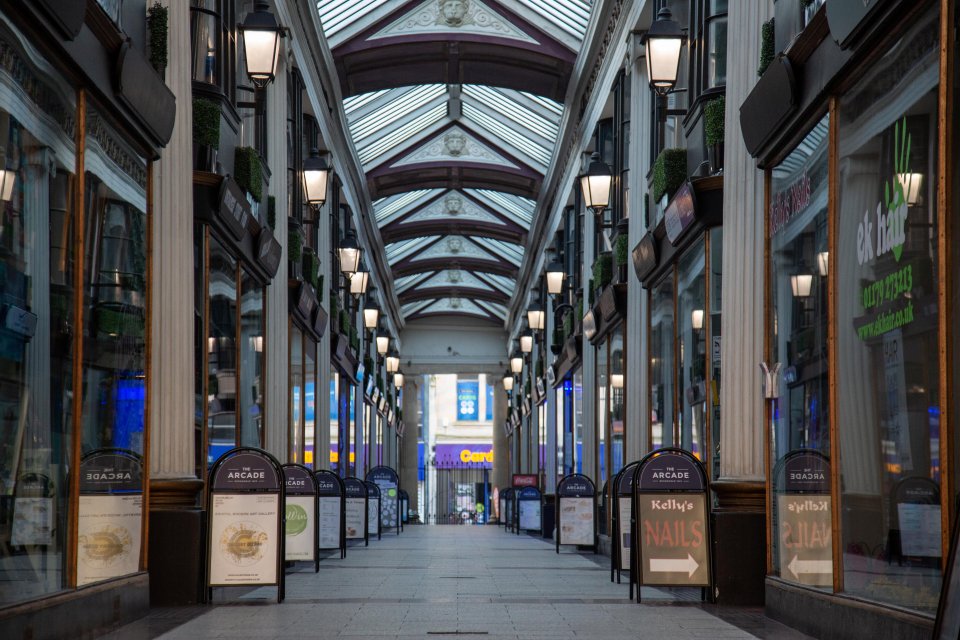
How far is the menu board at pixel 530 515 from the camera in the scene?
3038 centimetres

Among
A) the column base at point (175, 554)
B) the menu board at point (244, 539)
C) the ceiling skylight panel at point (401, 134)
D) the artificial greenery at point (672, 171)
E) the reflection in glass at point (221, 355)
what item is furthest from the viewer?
the ceiling skylight panel at point (401, 134)

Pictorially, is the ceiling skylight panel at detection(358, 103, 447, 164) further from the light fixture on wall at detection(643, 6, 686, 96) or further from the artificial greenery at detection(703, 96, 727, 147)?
the light fixture on wall at detection(643, 6, 686, 96)

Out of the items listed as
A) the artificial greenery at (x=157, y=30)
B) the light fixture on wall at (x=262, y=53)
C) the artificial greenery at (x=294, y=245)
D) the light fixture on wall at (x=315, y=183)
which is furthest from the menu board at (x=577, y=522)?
the artificial greenery at (x=157, y=30)

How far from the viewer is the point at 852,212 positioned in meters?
7.59

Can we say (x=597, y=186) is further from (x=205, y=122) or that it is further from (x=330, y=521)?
(x=330, y=521)

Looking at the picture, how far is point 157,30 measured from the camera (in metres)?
10.1

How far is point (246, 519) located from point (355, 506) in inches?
513

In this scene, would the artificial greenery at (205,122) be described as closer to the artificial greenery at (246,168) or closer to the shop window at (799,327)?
the artificial greenery at (246,168)

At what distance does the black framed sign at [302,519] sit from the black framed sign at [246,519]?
3.41 m

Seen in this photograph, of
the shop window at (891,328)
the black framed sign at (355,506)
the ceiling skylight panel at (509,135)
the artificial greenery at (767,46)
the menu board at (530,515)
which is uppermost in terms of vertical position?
the ceiling skylight panel at (509,135)

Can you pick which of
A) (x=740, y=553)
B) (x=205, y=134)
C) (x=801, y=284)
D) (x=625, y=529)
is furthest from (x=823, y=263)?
(x=205, y=134)

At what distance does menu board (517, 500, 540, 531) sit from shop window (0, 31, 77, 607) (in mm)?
23151


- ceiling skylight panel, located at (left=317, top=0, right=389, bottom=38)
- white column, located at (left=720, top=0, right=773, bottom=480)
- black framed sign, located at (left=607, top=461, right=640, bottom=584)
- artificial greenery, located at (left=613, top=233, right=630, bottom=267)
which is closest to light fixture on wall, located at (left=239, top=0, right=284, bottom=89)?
white column, located at (left=720, top=0, right=773, bottom=480)

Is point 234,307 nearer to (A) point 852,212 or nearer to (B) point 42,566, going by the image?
(B) point 42,566
